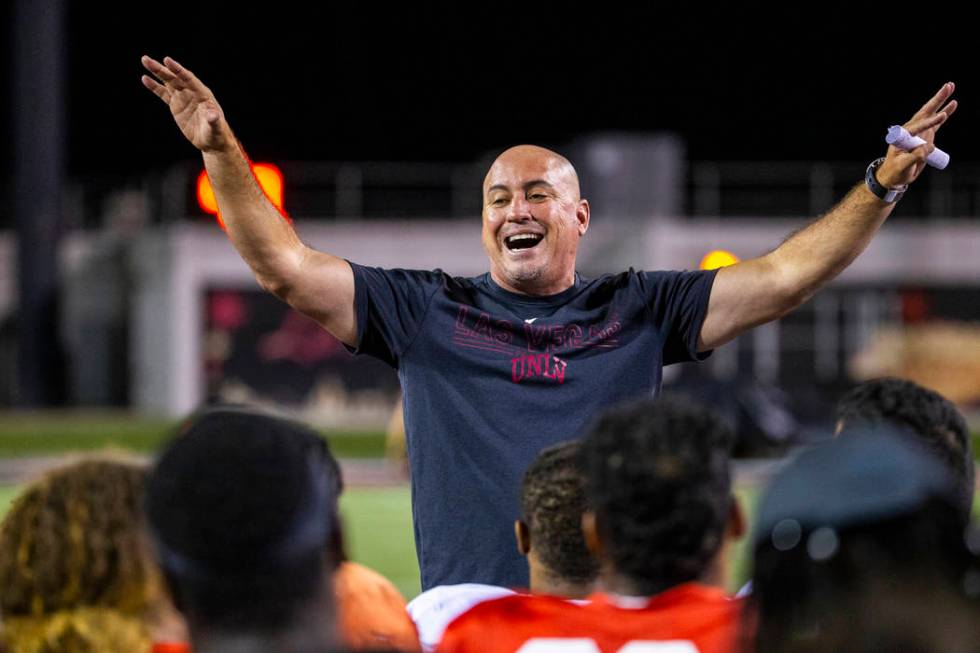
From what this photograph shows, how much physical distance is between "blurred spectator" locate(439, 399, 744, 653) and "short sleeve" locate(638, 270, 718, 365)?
6.90 ft

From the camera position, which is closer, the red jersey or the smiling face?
the red jersey

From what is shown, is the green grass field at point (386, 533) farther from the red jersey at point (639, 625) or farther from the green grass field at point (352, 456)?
the red jersey at point (639, 625)

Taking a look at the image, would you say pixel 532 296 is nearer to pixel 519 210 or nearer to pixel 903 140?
pixel 519 210

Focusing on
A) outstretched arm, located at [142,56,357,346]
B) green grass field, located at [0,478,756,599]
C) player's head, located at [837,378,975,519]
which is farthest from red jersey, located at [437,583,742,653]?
green grass field, located at [0,478,756,599]

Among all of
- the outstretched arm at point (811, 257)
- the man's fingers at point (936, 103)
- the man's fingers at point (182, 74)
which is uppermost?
the man's fingers at point (182, 74)

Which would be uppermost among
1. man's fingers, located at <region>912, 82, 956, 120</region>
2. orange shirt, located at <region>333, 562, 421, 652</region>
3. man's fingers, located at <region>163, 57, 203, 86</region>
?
man's fingers, located at <region>163, 57, 203, 86</region>

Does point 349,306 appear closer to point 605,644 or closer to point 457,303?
point 457,303

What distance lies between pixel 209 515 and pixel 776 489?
2.44 feet

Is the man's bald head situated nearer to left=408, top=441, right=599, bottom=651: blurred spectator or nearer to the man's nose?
the man's nose

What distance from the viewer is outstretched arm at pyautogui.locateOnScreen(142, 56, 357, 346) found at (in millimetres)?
4227

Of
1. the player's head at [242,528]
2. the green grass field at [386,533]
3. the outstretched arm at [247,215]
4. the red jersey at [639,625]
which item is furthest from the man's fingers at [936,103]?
the green grass field at [386,533]

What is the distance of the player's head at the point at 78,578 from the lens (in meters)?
2.29

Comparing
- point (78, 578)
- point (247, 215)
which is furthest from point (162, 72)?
point (78, 578)

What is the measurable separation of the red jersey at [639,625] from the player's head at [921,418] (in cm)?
113
